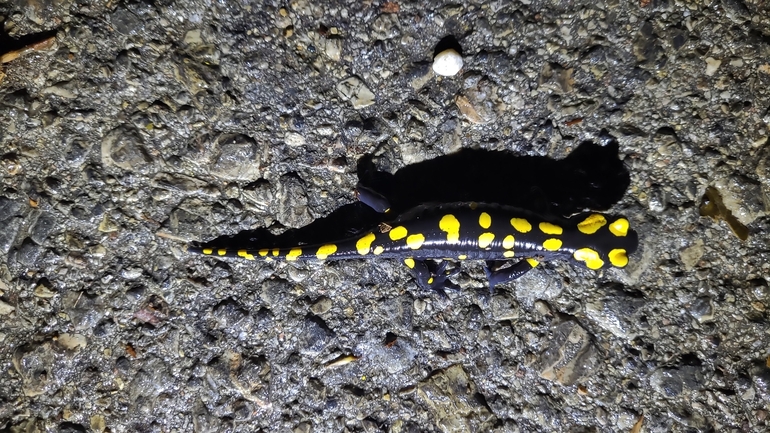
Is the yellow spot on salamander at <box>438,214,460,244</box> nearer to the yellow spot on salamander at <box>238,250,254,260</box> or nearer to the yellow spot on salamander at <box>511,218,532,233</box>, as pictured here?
the yellow spot on salamander at <box>511,218,532,233</box>

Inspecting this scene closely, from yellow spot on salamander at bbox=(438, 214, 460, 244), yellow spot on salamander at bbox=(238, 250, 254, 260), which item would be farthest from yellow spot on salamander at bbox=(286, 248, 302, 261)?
yellow spot on salamander at bbox=(438, 214, 460, 244)

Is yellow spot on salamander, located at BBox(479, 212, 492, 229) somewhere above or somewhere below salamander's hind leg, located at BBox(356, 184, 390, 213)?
below

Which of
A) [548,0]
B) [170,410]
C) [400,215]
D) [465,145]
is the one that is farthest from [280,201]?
[548,0]

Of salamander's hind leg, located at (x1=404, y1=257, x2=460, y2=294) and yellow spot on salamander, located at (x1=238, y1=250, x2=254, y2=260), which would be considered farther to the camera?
salamander's hind leg, located at (x1=404, y1=257, x2=460, y2=294)

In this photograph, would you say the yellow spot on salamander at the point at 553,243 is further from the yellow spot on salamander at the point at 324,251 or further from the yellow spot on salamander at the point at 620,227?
the yellow spot on salamander at the point at 324,251

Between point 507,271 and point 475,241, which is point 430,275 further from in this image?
point 507,271

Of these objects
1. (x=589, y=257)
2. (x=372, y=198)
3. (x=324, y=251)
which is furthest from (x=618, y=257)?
(x=324, y=251)

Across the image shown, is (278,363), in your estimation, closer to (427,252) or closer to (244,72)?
(427,252)

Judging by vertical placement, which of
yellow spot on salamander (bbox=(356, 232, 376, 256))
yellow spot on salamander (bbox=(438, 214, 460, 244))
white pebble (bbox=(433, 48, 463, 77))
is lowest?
yellow spot on salamander (bbox=(356, 232, 376, 256))
